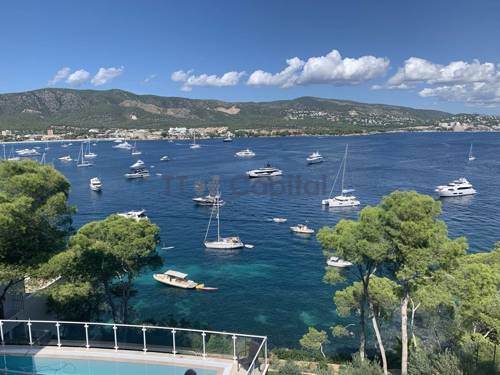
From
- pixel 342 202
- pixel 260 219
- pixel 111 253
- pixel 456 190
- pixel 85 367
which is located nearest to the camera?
pixel 85 367

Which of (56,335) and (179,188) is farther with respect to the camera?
(179,188)

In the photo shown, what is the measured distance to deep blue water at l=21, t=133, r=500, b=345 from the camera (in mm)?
32188

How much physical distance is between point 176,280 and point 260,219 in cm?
2390

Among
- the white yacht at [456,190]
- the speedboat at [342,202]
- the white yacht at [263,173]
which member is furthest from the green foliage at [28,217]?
the white yacht at [263,173]

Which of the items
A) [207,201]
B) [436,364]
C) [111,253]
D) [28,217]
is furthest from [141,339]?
[207,201]

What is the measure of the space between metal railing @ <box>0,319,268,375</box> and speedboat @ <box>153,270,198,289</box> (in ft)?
77.6

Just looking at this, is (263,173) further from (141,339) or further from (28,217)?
(141,339)

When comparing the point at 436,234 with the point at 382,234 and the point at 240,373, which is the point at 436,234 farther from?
the point at 240,373

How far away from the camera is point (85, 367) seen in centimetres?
1178

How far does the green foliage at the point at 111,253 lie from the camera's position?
805 inches

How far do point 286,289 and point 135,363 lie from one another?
82.7 ft

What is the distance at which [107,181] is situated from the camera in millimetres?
96062

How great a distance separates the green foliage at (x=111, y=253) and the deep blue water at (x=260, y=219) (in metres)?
9.59

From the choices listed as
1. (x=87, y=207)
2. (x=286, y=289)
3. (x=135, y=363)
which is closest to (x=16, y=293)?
(x=135, y=363)
